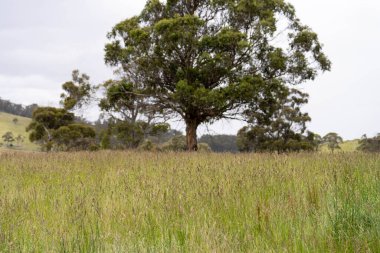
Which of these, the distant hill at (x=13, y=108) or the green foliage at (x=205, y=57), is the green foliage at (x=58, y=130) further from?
the distant hill at (x=13, y=108)

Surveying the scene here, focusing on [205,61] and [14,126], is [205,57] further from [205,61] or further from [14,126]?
[14,126]

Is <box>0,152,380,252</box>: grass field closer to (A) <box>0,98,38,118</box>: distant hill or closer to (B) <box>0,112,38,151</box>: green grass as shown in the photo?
(B) <box>0,112,38,151</box>: green grass

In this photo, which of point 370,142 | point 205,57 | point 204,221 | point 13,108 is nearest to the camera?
point 204,221

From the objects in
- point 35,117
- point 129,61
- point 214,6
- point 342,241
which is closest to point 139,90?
point 129,61

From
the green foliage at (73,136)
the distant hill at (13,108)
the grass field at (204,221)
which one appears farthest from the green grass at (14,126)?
the grass field at (204,221)

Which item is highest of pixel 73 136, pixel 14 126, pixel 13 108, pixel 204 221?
pixel 13 108

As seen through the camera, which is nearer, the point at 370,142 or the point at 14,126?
the point at 370,142

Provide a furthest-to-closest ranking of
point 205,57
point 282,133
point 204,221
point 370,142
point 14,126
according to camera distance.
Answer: point 14,126 < point 370,142 < point 282,133 < point 205,57 < point 204,221

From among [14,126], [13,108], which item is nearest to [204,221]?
[14,126]

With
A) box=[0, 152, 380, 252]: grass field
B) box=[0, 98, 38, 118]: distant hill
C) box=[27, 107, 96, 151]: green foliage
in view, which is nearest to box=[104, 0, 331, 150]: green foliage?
box=[0, 152, 380, 252]: grass field

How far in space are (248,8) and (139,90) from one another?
7.87m

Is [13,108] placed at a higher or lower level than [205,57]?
higher

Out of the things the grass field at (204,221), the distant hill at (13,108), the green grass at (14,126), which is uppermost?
the distant hill at (13,108)

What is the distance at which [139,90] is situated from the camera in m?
23.3
